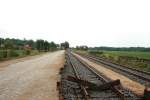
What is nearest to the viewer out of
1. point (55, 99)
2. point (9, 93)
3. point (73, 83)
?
point (55, 99)

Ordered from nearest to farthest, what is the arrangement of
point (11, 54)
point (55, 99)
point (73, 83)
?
point (55, 99) → point (73, 83) → point (11, 54)

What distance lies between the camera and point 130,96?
1162 centimetres

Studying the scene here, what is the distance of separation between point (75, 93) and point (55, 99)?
1437 mm

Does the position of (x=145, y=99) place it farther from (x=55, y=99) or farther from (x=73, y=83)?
(x=73, y=83)

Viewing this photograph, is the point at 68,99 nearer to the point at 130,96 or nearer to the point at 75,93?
the point at 75,93

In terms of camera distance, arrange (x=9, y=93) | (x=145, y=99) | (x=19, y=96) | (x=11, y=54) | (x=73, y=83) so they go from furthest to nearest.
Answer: (x=11, y=54)
(x=73, y=83)
(x=9, y=93)
(x=19, y=96)
(x=145, y=99)

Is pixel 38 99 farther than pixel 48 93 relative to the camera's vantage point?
No

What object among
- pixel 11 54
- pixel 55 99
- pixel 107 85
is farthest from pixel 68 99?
pixel 11 54

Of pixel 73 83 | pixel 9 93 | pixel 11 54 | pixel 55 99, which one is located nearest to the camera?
pixel 55 99

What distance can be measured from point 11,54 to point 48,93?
143ft

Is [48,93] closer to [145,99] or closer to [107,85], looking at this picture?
[107,85]

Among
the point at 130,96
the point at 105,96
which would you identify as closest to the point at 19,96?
the point at 105,96

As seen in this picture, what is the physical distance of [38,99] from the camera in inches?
445

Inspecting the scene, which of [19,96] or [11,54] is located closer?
[19,96]
